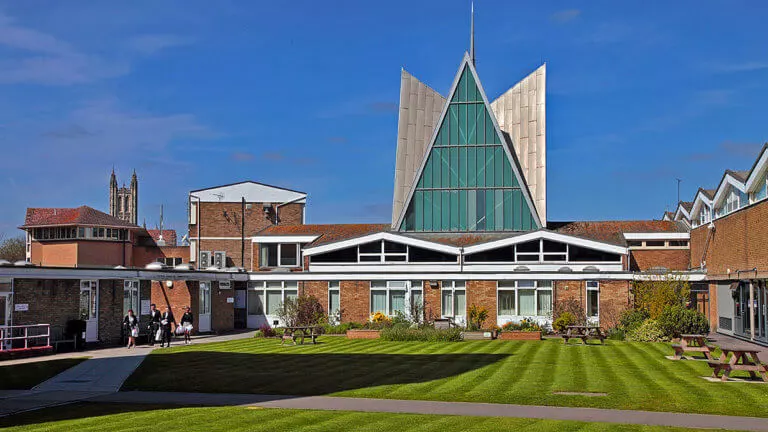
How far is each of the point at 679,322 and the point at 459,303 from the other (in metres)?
13.0

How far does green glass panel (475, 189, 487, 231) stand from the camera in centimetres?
5422

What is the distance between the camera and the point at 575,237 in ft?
151

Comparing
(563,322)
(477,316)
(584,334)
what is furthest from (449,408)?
(477,316)

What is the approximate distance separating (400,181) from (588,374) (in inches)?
1419

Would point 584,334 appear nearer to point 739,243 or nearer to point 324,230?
point 739,243

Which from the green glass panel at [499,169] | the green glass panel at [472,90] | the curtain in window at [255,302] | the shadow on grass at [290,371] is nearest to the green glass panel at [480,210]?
the green glass panel at [499,169]

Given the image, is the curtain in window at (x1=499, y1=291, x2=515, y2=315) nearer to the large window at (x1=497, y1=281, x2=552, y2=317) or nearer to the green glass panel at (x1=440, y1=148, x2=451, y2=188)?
the large window at (x1=497, y1=281, x2=552, y2=317)

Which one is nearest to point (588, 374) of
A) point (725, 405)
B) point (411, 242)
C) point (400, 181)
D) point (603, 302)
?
point (725, 405)

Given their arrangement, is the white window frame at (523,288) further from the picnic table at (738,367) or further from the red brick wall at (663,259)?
the picnic table at (738,367)

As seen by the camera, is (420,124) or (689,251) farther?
(420,124)

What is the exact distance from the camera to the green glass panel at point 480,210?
5422 cm

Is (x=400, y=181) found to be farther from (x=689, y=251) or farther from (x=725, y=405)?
(x=725, y=405)

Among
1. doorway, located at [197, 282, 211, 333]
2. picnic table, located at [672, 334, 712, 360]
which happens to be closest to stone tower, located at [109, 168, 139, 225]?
doorway, located at [197, 282, 211, 333]

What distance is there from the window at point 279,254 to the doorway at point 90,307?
19.7m
